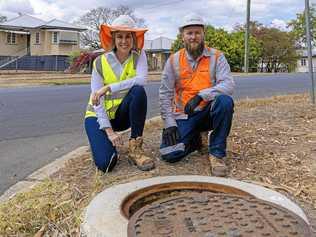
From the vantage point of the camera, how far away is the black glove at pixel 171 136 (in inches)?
142

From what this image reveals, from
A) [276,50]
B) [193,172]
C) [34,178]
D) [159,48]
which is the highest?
[159,48]

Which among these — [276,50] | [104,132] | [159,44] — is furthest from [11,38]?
[104,132]

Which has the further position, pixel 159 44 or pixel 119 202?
pixel 159 44

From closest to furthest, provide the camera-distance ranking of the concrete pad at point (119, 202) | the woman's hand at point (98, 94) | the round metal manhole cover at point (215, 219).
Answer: the round metal manhole cover at point (215, 219), the concrete pad at point (119, 202), the woman's hand at point (98, 94)

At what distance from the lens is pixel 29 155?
15.8 feet

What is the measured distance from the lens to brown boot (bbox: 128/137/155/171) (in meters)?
3.45

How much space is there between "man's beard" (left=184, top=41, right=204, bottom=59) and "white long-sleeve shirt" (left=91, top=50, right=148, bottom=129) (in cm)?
37

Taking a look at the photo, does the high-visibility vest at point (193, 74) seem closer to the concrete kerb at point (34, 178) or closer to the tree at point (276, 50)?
the concrete kerb at point (34, 178)

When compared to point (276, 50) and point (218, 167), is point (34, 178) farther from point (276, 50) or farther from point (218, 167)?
point (276, 50)

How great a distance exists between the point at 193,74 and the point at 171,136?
1.72 feet

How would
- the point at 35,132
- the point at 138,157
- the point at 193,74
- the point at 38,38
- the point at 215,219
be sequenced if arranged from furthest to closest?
the point at 38,38 < the point at 35,132 < the point at 193,74 < the point at 138,157 < the point at 215,219

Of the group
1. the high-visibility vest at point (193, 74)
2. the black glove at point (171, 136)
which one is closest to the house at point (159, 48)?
the high-visibility vest at point (193, 74)

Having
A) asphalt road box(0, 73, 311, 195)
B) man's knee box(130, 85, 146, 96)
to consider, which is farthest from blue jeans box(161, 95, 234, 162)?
asphalt road box(0, 73, 311, 195)

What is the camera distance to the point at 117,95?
3625 mm
